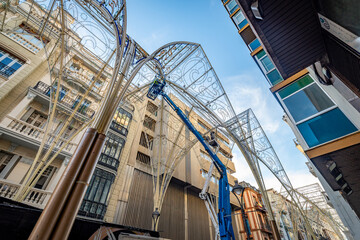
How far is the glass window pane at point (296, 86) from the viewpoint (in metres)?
6.74

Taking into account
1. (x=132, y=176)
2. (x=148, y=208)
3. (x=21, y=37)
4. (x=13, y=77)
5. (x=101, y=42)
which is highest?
(x=21, y=37)

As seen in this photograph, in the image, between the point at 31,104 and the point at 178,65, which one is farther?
the point at 31,104

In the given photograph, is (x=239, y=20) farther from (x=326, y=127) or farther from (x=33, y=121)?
(x=33, y=121)

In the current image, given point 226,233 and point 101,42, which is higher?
point 101,42

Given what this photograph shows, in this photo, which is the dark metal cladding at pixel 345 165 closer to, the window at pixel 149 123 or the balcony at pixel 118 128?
the balcony at pixel 118 128

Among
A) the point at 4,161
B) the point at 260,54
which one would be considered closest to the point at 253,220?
the point at 260,54

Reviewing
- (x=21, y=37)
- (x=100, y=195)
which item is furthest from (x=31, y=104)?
(x=100, y=195)

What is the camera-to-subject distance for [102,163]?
9.98 meters

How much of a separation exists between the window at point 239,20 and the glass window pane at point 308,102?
24.8 ft

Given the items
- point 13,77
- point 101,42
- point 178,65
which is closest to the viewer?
point 101,42

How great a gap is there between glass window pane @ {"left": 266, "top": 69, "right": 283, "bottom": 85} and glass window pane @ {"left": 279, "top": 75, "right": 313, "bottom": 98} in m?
1.30

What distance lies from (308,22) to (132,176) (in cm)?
1198

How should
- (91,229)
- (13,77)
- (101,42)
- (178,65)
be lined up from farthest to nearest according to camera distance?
1. (13,77)
2. (178,65)
3. (101,42)
4. (91,229)

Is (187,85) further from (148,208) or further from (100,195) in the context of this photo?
(148,208)
